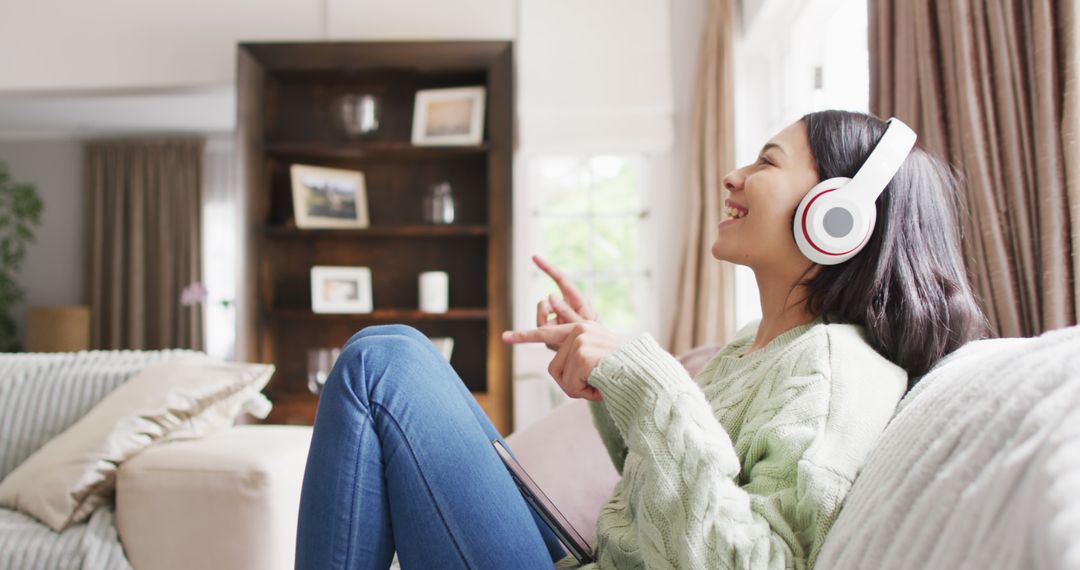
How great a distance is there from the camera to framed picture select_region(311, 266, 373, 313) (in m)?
3.52

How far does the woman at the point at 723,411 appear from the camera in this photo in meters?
0.87

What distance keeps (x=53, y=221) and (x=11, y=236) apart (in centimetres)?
33

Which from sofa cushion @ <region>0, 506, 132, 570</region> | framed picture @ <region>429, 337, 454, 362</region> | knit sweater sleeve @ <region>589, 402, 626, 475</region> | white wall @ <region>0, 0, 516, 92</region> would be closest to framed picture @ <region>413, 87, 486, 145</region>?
white wall @ <region>0, 0, 516, 92</region>

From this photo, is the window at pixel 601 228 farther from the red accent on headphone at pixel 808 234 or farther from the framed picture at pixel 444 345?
the red accent on headphone at pixel 808 234

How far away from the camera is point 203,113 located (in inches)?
261

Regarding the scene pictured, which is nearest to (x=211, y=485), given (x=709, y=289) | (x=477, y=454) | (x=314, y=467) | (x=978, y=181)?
(x=314, y=467)

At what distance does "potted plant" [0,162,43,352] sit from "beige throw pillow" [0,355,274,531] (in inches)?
207

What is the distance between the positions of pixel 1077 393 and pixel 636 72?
3157mm

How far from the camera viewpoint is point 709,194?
318cm

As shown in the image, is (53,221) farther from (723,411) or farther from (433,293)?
(723,411)

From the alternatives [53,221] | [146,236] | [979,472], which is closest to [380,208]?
[979,472]

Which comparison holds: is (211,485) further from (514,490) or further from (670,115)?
(670,115)

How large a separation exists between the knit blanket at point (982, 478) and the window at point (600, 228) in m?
2.92

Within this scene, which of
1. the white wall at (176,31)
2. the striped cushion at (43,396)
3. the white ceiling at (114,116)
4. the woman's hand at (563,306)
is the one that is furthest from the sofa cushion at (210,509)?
the white ceiling at (114,116)
